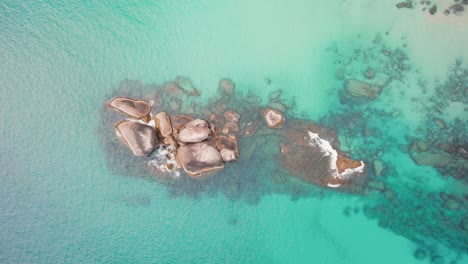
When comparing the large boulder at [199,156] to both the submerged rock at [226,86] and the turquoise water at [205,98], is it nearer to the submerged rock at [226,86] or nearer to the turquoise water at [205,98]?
the turquoise water at [205,98]

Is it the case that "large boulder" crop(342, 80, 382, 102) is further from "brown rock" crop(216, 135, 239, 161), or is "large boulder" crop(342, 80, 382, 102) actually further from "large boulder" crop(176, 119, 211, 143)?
"large boulder" crop(176, 119, 211, 143)

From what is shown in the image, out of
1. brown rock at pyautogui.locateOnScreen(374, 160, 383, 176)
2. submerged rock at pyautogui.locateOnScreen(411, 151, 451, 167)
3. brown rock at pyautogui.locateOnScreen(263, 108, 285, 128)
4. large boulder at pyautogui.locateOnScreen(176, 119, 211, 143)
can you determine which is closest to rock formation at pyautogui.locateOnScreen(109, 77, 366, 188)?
brown rock at pyautogui.locateOnScreen(263, 108, 285, 128)

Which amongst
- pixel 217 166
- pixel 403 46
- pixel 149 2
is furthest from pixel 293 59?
pixel 149 2

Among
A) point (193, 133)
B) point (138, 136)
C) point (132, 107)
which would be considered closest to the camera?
point (193, 133)

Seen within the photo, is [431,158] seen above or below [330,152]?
below

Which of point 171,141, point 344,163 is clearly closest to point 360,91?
point 344,163

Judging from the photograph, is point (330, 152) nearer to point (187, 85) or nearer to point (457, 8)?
point (187, 85)
